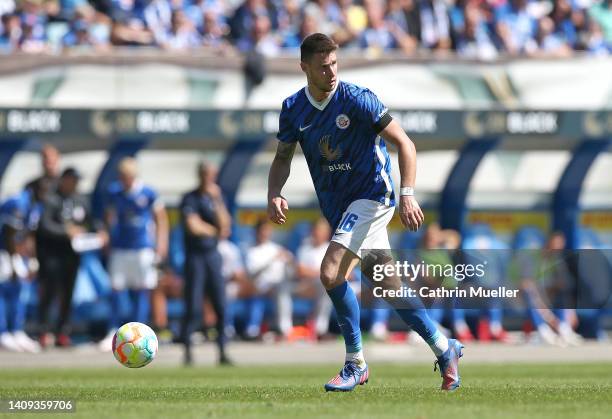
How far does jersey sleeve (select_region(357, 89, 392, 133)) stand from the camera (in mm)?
8312

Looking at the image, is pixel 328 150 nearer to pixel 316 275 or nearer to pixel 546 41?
pixel 316 275

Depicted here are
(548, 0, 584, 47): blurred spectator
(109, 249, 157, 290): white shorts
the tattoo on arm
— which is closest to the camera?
the tattoo on arm

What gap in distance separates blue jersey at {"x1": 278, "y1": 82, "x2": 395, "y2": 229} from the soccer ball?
5.90ft

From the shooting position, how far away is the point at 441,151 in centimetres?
2000

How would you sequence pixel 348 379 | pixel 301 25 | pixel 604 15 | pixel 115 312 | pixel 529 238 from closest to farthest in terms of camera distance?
pixel 348 379
pixel 115 312
pixel 301 25
pixel 529 238
pixel 604 15

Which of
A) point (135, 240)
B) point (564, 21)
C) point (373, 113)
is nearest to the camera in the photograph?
point (373, 113)

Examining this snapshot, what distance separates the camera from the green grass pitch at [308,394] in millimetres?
7156

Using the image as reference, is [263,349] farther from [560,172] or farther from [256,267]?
[560,172]

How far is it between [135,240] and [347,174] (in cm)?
853

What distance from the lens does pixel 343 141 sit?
8.45m

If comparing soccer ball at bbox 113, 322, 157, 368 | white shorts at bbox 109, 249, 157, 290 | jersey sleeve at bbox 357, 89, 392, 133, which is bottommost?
white shorts at bbox 109, 249, 157, 290

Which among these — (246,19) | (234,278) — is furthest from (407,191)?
(246,19)

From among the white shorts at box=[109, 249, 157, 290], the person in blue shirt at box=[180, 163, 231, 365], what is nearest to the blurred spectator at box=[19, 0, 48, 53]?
the white shorts at box=[109, 249, 157, 290]

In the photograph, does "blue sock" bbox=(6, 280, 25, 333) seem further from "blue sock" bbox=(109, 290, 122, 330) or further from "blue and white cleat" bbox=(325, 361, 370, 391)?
"blue and white cleat" bbox=(325, 361, 370, 391)
